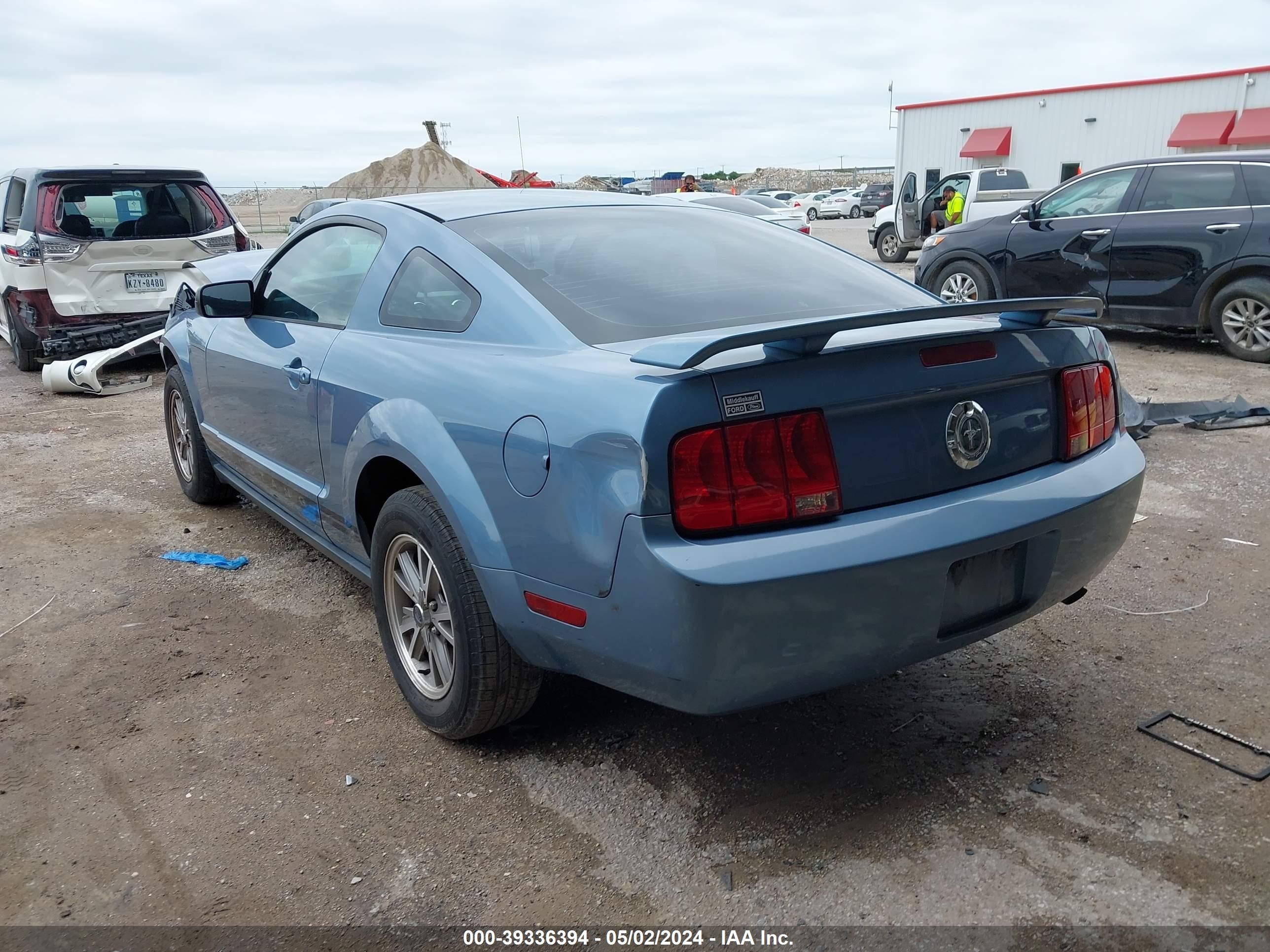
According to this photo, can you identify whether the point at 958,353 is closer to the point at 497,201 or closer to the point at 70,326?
the point at 497,201

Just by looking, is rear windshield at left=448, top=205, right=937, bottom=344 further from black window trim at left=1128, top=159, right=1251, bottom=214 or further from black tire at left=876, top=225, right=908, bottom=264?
black tire at left=876, top=225, right=908, bottom=264

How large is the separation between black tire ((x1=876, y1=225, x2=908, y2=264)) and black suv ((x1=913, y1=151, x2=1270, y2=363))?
32.3 ft

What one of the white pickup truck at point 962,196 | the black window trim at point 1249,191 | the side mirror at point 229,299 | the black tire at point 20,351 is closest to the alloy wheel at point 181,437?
the side mirror at point 229,299

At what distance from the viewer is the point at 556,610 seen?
97.3 inches

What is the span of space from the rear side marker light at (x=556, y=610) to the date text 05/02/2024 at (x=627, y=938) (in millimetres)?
667

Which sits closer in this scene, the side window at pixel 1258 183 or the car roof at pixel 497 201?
the car roof at pixel 497 201

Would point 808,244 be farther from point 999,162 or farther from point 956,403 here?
point 999,162

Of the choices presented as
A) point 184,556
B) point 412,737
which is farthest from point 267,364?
point 412,737

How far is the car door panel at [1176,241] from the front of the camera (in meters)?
8.45

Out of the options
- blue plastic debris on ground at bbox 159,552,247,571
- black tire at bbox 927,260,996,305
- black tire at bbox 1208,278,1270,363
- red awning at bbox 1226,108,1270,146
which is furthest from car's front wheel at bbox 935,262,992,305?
red awning at bbox 1226,108,1270,146

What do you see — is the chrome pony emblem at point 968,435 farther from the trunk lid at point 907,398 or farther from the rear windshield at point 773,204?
the rear windshield at point 773,204

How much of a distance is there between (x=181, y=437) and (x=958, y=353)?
437 centimetres

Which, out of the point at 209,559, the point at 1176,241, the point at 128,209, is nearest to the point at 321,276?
the point at 209,559

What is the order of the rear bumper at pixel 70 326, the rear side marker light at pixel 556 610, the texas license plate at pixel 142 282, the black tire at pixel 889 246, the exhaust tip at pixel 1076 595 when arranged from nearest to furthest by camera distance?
the rear side marker light at pixel 556 610 < the exhaust tip at pixel 1076 595 < the rear bumper at pixel 70 326 < the texas license plate at pixel 142 282 < the black tire at pixel 889 246
